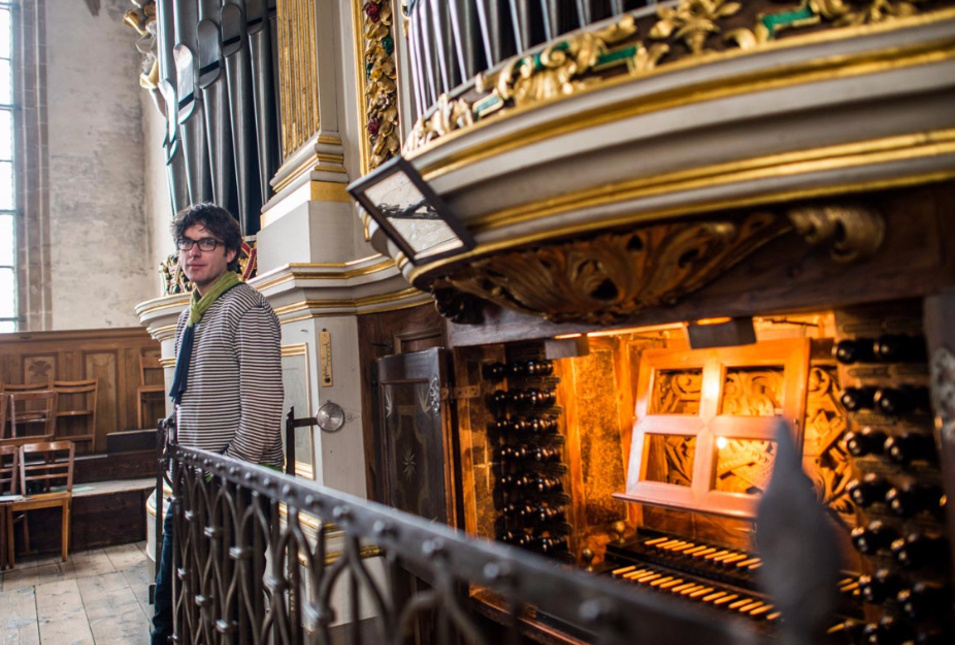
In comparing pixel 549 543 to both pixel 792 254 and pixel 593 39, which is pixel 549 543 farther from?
pixel 593 39

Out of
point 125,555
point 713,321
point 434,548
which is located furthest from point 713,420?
point 125,555

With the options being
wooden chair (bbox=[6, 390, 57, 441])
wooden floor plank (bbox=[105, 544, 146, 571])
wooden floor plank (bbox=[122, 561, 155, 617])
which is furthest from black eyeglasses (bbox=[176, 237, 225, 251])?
wooden chair (bbox=[6, 390, 57, 441])

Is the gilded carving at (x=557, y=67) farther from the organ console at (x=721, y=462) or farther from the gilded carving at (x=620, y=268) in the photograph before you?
the organ console at (x=721, y=462)

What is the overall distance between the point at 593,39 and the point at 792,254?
1.86 ft

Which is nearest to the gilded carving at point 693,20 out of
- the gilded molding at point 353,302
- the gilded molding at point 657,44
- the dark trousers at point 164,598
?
the gilded molding at point 657,44

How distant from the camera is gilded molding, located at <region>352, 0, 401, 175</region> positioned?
3.19 meters

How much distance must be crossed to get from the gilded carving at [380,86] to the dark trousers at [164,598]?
64.1 inches

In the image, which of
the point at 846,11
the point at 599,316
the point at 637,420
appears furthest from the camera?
the point at 637,420

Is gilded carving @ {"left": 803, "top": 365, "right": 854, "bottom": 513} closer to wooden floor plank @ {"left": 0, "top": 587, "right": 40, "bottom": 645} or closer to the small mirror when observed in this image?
the small mirror

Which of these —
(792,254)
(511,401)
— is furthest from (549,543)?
(792,254)

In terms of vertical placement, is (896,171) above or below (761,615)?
above

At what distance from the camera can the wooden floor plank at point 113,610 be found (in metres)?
3.37

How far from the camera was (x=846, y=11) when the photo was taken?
1.22 metres

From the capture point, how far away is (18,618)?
12.3ft
